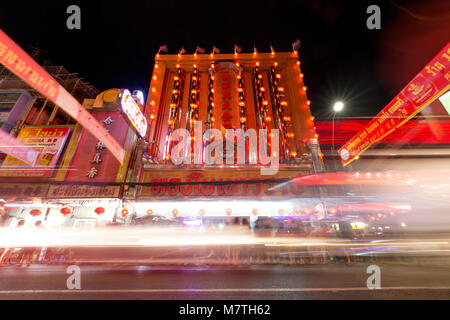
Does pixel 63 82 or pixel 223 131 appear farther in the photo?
pixel 63 82

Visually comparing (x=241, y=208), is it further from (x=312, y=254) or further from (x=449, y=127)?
(x=449, y=127)

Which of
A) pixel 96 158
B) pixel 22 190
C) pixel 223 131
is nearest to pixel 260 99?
pixel 223 131

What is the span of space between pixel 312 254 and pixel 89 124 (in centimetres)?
1271

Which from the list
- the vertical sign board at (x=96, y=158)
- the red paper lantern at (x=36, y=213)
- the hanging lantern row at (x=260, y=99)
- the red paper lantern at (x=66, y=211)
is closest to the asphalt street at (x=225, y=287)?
the red paper lantern at (x=66, y=211)

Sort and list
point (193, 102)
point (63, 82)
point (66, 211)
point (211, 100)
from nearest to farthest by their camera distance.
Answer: point (66, 211) < point (193, 102) < point (211, 100) < point (63, 82)

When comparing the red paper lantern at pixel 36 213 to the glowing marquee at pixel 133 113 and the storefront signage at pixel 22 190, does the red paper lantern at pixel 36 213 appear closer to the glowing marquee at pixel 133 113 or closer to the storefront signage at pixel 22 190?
the storefront signage at pixel 22 190

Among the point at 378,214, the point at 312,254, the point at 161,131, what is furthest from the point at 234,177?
the point at 378,214

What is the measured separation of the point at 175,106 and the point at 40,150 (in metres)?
10.1

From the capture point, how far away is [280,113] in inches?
595

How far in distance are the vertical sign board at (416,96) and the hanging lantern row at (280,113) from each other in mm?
5465

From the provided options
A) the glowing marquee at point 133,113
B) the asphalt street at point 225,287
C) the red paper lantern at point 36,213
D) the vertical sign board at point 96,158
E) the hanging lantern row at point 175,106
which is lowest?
the asphalt street at point 225,287

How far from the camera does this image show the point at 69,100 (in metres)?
5.87

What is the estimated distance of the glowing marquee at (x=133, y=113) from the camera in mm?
10627

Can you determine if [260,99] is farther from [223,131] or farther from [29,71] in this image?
[29,71]
